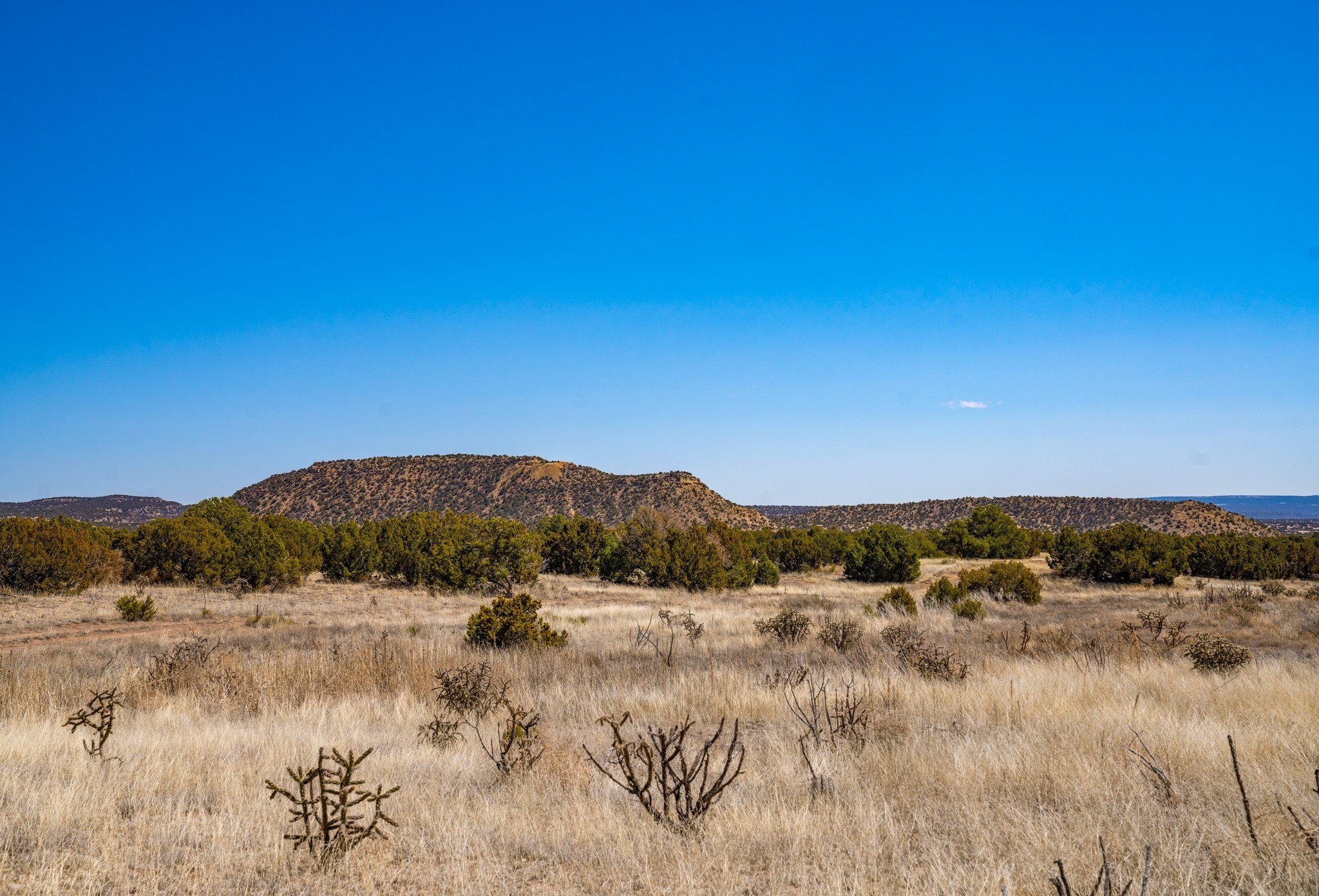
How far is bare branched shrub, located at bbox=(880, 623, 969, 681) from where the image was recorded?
31.0 feet

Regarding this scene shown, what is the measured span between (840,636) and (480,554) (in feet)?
59.8

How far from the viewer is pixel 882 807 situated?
451 cm

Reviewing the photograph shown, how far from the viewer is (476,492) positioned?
7744cm

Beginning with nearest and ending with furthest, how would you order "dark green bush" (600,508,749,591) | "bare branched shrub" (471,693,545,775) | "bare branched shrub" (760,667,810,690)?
1. "bare branched shrub" (471,693,545,775)
2. "bare branched shrub" (760,667,810,690)
3. "dark green bush" (600,508,749,591)

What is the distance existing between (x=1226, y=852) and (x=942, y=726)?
138 inches

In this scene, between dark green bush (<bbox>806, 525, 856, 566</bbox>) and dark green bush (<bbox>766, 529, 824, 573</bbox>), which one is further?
dark green bush (<bbox>806, 525, 856, 566</bbox>)

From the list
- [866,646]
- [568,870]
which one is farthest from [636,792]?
[866,646]

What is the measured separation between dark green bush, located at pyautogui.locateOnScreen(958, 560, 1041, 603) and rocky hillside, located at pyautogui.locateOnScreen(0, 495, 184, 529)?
75837 mm

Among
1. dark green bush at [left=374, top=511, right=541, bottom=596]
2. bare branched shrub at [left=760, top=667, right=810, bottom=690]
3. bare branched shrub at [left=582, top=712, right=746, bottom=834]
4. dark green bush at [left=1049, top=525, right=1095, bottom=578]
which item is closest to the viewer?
bare branched shrub at [left=582, top=712, right=746, bottom=834]

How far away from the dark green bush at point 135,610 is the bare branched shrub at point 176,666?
8.49m

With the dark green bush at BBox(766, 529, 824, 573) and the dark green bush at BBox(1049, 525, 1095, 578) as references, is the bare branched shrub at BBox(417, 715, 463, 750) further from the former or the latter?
the dark green bush at BBox(766, 529, 824, 573)

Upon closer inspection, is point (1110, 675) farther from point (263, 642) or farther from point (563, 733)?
point (263, 642)

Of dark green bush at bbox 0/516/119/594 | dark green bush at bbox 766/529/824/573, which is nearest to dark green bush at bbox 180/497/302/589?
dark green bush at bbox 0/516/119/594

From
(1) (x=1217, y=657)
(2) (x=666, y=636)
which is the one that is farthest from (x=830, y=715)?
(2) (x=666, y=636)
